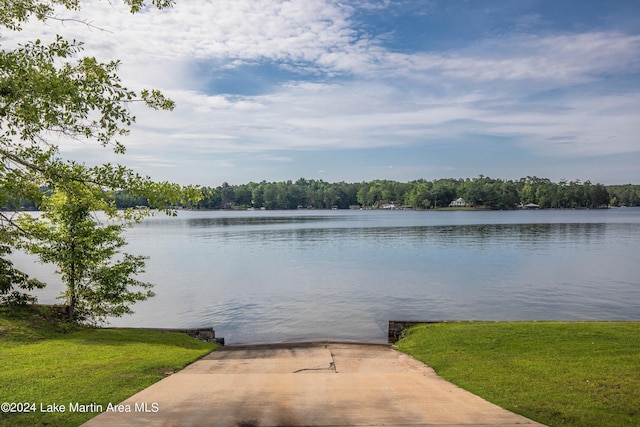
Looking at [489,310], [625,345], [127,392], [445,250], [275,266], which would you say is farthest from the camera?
[445,250]

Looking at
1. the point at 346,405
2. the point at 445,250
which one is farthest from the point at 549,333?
the point at 445,250

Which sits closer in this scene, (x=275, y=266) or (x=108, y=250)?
(x=108, y=250)

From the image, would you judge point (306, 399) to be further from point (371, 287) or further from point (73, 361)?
point (371, 287)

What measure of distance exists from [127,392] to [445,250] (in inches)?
2261

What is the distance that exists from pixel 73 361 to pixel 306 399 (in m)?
7.22

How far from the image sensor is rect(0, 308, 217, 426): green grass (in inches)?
372

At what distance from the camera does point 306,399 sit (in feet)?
31.0

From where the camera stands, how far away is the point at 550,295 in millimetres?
34156

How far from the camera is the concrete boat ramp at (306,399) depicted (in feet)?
26.8

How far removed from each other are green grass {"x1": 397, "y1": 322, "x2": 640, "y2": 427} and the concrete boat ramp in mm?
617

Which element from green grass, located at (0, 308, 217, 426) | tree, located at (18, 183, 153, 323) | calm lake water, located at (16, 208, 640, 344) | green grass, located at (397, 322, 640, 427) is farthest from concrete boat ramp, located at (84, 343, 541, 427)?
calm lake water, located at (16, 208, 640, 344)

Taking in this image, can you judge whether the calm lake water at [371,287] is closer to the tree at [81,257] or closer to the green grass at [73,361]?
the tree at [81,257]

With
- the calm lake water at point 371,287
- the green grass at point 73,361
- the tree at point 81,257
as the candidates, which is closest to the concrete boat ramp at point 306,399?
the green grass at point 73,361

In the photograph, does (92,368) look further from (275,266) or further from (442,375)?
(275,266)
